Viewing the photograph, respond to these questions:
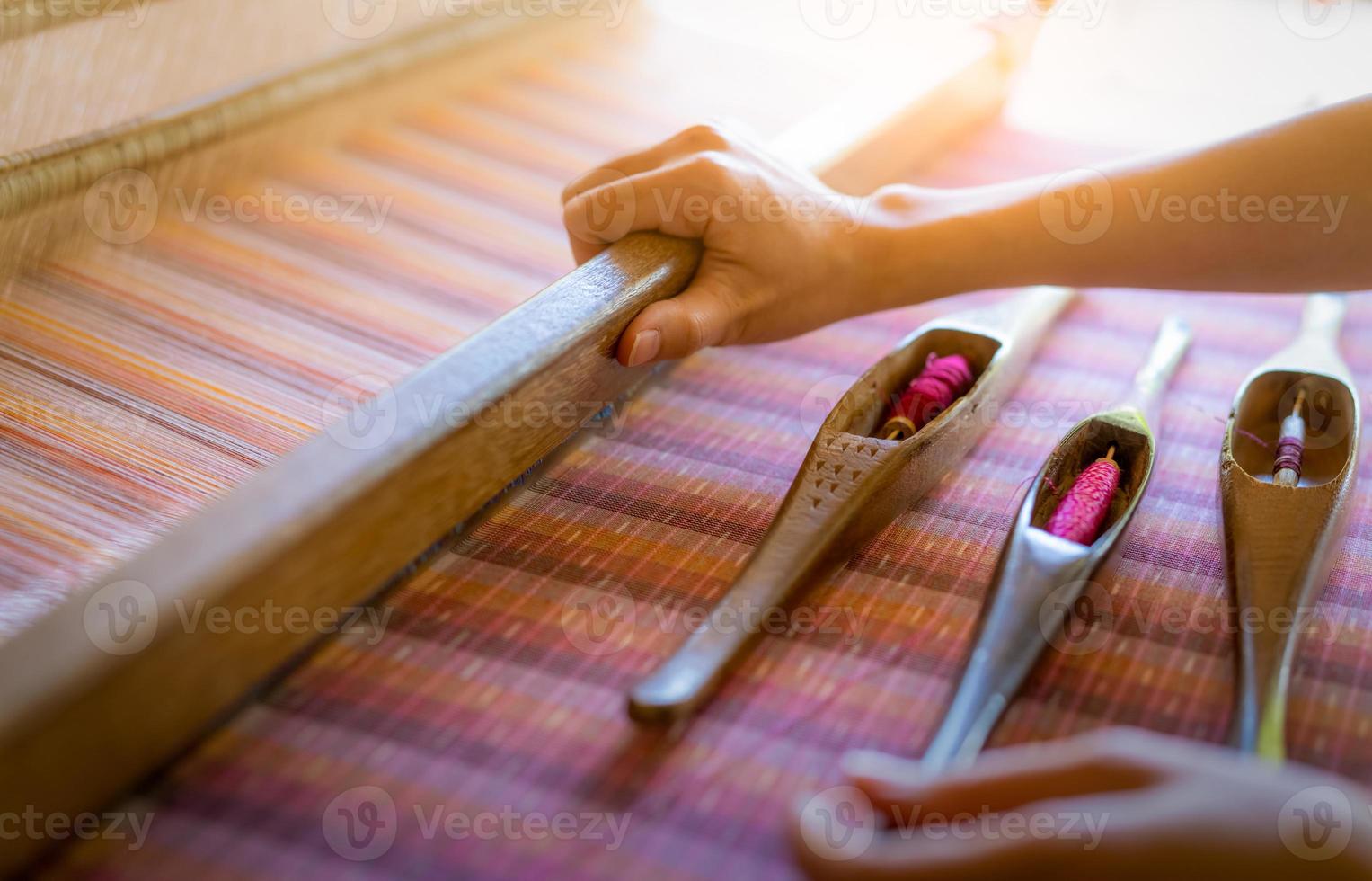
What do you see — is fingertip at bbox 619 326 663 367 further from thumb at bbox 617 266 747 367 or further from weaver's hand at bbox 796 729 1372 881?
weaver's hand at bbox 796 729 1372 881

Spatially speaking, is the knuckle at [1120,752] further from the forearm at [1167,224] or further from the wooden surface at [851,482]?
the forearm at [1167,224]

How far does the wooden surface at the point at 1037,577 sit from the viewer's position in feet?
1.76

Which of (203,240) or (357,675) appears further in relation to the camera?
(203,240)

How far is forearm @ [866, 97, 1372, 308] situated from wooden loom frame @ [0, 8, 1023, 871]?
0.61 feet

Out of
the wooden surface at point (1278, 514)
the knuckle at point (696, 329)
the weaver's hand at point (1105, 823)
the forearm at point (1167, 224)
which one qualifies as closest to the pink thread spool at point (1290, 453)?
the wooden surface at point (1278, 514)

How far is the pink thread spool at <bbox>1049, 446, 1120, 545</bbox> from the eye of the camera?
25.0 inches

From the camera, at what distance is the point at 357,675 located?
1.92 ft

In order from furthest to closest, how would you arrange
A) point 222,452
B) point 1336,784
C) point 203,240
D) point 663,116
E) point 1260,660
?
point 663,116, point 203,240, point 222,452, point 1260,660, point 1336,784

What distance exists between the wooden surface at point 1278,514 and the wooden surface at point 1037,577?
6 cm

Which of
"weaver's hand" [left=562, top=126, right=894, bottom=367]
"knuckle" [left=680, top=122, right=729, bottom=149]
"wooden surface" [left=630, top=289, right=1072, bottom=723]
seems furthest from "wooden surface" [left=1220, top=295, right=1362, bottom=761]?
"knuckle" [left=680, top=122, right=729, bottom=149]

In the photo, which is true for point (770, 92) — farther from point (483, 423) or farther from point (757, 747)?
point (757, 747)

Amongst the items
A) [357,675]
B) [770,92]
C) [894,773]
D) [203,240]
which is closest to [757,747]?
[894,773]

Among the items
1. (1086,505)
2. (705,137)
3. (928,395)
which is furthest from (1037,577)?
(705,137)

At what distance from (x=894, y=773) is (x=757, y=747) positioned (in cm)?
7
